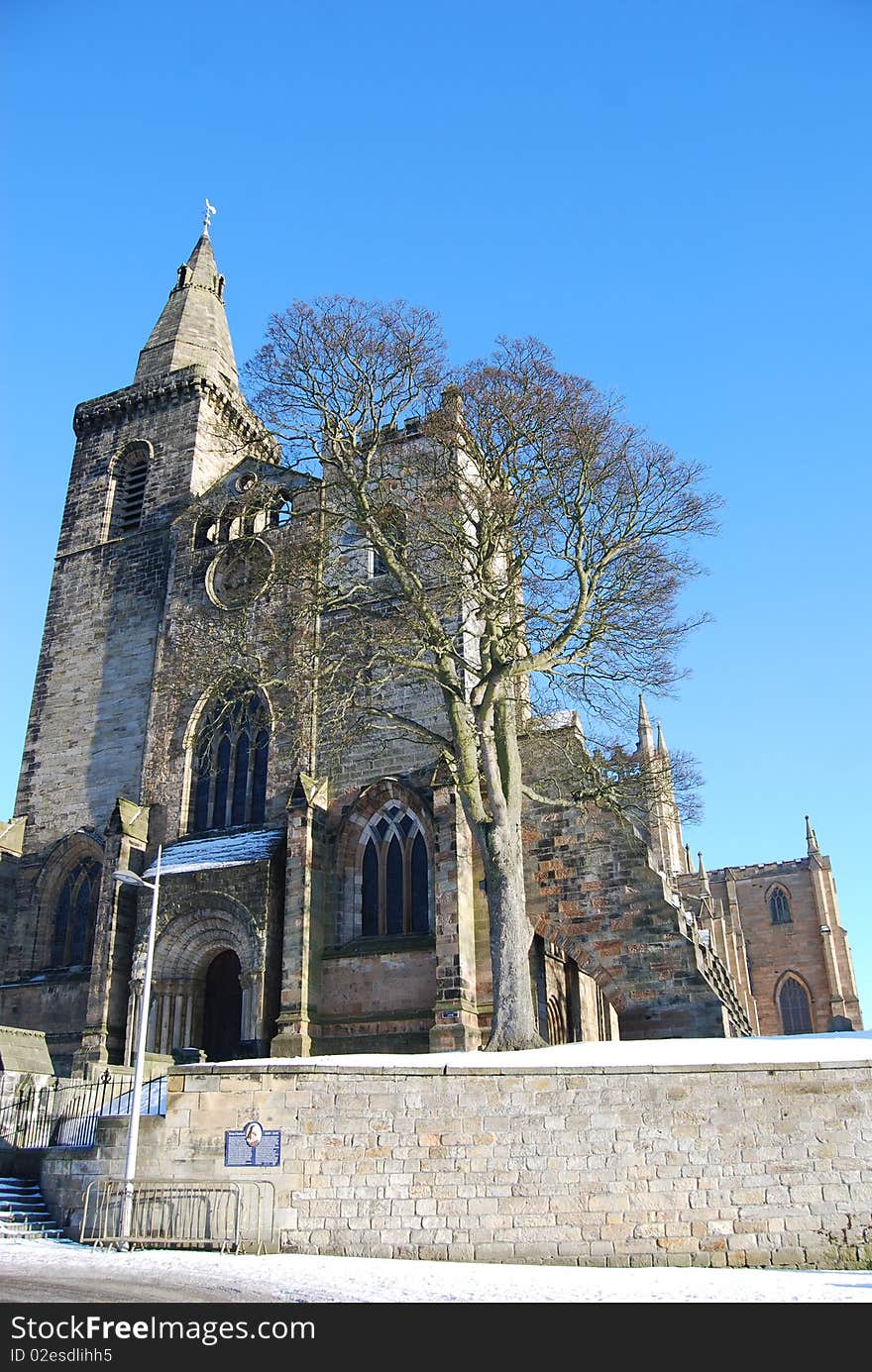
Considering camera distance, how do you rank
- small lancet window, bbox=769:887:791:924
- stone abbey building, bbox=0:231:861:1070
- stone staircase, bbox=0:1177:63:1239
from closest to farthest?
stone staircase, bbox=0:1177:63:1239 → stone abbey building, bbox=0:231:861:1070 → small lancet window, bbox=769:887:791:924

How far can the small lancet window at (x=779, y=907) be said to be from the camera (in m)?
52.8

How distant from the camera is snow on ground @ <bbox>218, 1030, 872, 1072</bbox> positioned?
1242cm

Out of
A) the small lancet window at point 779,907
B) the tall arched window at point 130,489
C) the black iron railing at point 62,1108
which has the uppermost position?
the tall arched window at point 130,489

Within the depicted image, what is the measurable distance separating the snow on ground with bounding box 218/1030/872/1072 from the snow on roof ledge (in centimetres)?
792

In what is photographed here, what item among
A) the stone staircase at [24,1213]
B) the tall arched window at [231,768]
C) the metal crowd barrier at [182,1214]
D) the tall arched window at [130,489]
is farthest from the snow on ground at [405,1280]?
Answer: the tall arched window at [130,489]

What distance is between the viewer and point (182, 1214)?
12938 mm

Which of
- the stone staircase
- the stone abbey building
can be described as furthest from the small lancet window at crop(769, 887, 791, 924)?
the stone staircase

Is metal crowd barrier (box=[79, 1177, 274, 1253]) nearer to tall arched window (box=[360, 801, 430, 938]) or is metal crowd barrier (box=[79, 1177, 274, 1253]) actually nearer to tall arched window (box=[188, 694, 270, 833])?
tall arched window (box=[360, 801, 430, 938])

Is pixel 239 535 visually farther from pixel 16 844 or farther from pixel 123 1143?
pixel 123 1143

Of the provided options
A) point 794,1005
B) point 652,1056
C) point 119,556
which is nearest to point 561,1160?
point 652,1056

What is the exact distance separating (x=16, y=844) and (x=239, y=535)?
9521 mm

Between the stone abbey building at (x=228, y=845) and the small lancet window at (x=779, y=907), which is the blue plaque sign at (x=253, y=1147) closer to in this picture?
the stone abbey building at (x=228, y=845)

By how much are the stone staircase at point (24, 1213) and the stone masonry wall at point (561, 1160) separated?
5.53 ft

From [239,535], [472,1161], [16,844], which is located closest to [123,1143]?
[472,1161]
